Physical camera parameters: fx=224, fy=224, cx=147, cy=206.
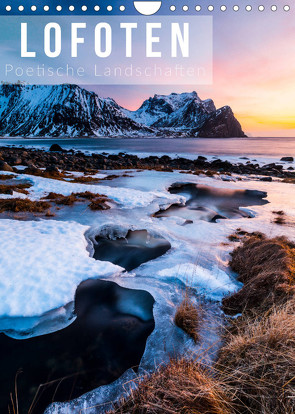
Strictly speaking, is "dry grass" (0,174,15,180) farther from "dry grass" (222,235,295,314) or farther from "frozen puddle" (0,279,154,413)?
"dry grass" (222,235,295,314)

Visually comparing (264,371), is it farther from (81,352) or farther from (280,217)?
(280,217)

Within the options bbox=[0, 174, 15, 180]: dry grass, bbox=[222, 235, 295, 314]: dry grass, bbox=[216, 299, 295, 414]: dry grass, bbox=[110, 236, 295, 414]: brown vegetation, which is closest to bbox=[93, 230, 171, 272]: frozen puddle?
bbox=[222, 235, 295, 314]: dry grass

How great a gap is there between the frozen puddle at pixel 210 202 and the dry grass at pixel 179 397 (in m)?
8.10

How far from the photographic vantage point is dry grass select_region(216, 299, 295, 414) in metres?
2.10

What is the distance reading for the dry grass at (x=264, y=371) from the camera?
210 cm

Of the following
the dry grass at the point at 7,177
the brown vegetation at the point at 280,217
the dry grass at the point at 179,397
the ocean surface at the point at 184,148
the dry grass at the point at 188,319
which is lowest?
the dry grass at the point at 188,319

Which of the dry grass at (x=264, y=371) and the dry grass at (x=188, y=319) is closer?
the dry grass at (x=264, y=371)

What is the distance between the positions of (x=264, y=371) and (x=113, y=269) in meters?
4.07

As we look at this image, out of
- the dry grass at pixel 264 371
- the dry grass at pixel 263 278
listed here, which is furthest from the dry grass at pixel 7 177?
the dry grass at pixel 264 371

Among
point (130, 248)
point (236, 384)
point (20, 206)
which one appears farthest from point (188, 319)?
point (20, 206)

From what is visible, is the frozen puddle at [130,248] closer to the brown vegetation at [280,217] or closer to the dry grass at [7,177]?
the brown vegetation at [280,217]

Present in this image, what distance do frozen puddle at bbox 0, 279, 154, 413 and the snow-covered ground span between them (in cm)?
18

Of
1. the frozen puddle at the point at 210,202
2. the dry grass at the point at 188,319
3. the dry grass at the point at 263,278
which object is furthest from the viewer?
the frozen puddle at the point at 210,202

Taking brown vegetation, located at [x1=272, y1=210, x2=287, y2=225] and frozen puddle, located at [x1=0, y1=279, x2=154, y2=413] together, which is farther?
brown vegetation, located at [x1=272, y1=210, x2=287, y2=225]
